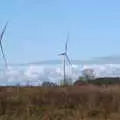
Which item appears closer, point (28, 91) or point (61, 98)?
point (61, 98)

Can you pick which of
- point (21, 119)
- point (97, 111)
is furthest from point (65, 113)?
point (21, 119)

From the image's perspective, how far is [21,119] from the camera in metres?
26.4

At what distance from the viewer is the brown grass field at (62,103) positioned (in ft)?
101

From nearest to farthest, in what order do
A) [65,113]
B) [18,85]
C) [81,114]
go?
1. [81,114]
2. [65,113]
3. [18,85]

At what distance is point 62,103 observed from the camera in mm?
37812

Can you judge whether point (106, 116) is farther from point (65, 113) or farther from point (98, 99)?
point (98, 99)

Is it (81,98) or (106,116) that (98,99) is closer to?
(81,98)

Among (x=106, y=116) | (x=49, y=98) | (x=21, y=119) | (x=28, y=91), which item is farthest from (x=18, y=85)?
(x=21, y=119)

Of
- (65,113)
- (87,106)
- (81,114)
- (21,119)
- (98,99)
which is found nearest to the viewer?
(21,119)

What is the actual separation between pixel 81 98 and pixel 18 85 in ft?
36.5

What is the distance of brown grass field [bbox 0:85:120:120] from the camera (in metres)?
30.9

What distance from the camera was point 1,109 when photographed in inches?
1302

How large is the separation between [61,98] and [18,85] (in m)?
10.6

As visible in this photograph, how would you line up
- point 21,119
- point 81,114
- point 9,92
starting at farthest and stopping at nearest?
point 9,92
point 81,114
point 21,119
